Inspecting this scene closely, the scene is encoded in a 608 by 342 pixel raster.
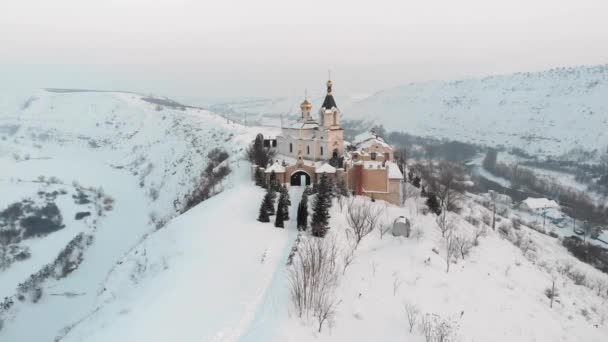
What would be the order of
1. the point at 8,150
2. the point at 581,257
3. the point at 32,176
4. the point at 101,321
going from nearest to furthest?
1. the point at 101,321
2. the point at 581,257
3. the point at 32,176
4. the point at 8,150

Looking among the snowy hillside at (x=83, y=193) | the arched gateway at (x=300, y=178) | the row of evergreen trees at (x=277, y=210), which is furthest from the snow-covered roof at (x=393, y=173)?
the snowy hillside at (x=83, y=193)

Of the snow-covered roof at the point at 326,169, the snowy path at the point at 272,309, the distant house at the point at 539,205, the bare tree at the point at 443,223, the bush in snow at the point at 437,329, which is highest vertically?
the snow-covered roof at the point at 326,169

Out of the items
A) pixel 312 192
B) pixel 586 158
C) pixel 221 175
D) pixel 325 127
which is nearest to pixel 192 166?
pixel 221 175

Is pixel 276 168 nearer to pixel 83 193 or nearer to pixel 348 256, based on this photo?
pixel 348 256

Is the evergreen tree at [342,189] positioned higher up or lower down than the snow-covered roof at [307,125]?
lower down

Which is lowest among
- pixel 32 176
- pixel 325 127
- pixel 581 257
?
pixel 581 257

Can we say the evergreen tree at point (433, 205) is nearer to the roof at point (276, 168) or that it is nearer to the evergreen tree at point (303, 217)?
the roof at point (276, 168)

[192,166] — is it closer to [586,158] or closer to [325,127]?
[325,127]
